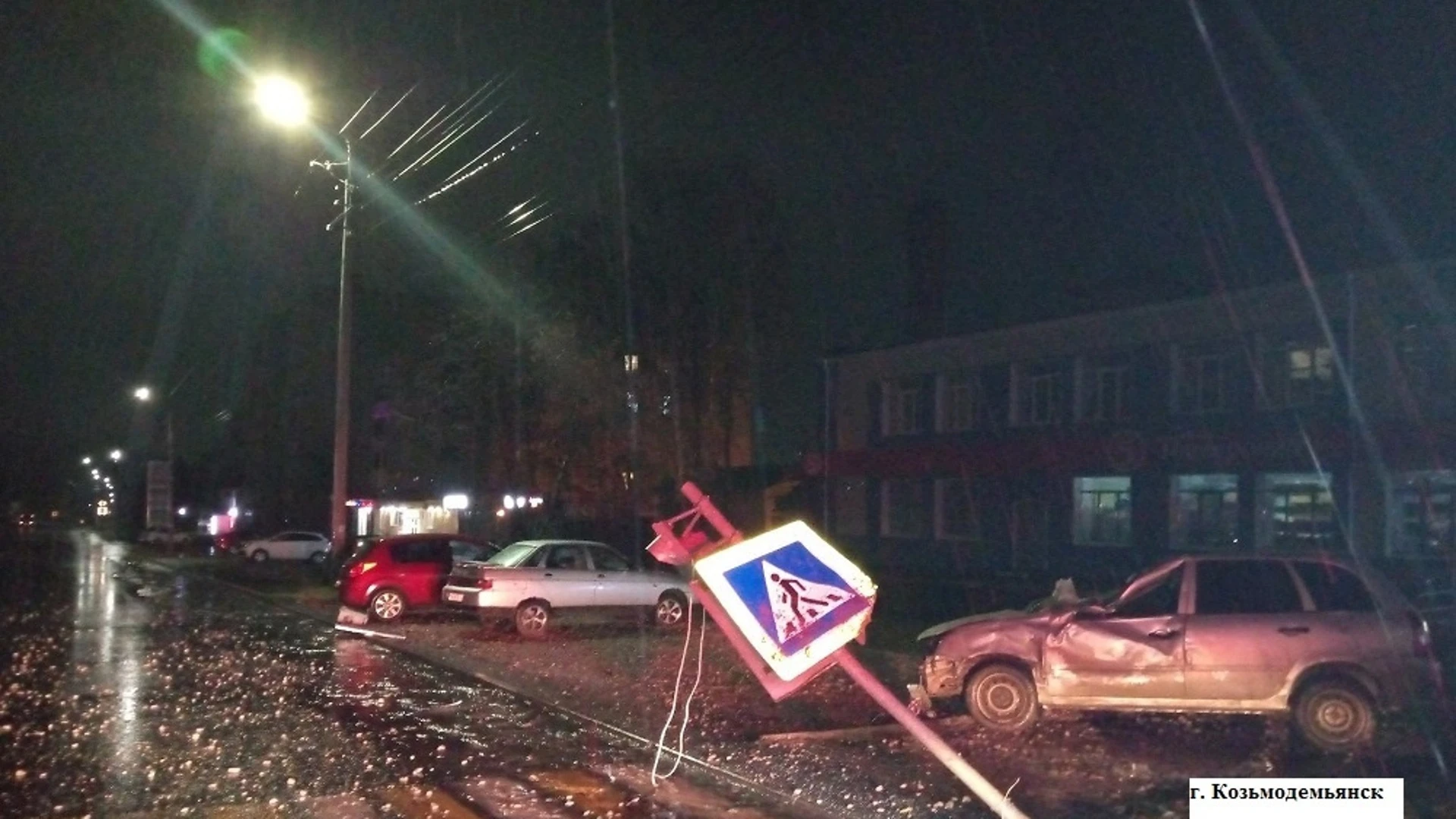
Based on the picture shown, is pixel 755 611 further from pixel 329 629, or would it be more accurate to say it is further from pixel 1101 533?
pixel 1101 533

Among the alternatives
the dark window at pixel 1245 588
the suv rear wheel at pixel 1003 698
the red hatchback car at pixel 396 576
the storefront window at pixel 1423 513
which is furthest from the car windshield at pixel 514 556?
the storefront window at pixel 1423 513

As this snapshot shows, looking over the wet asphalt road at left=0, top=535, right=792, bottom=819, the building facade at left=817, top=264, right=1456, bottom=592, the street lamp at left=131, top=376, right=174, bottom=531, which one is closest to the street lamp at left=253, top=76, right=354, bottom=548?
the wet asphalt road at left=0, top=535, right=792, bottom=819

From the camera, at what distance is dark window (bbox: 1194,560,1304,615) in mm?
11711

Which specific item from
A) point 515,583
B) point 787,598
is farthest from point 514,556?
point 787,598

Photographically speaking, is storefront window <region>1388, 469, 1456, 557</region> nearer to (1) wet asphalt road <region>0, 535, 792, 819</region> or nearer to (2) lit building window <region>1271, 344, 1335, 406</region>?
(2) lit building window <region>1271, 344, 1335, 406</region>

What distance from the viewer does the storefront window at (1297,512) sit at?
32.0 meters

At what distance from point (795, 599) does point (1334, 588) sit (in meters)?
7.25

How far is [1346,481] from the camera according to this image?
3125 centimetres

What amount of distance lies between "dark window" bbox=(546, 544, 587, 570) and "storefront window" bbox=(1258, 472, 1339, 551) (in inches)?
650

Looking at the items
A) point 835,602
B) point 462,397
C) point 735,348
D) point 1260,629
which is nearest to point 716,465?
point 735,348

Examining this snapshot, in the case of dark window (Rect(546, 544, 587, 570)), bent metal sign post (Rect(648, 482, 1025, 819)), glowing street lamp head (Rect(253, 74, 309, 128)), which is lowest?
dark window (Rect(546, 544, 587, 570))

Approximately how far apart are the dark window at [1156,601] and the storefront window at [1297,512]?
20.9 metres

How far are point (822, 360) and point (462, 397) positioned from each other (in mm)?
13538

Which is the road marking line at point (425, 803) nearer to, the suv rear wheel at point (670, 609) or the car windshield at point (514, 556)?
the car windshield at point (514, 556)
